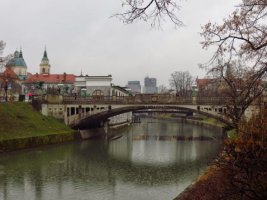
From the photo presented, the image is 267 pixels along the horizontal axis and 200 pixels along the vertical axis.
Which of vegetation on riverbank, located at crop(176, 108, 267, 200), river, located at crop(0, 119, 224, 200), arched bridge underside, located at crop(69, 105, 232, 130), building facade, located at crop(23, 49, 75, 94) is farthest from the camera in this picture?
building facade, located at crop(23, 49, 75, 94)

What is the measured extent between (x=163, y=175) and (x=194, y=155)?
10866 mm

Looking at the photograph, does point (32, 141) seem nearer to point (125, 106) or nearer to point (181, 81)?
point (125, 106)

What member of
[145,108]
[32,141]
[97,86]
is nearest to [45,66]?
[97,86]

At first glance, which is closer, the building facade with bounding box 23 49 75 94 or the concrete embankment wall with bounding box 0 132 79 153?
the concrete embankment wall with bounding box 0 132 79 153

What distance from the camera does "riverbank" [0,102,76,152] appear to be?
3653 cm

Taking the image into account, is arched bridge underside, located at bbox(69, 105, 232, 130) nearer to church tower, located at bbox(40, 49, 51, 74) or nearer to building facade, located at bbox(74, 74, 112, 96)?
building facade, located at bbox(74, 74, 112, 96)

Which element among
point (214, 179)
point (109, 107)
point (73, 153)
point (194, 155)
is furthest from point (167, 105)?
point (214, 179)

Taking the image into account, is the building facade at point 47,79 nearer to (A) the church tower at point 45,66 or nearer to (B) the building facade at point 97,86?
(A) the church tower at point 45,66

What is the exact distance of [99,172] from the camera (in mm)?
28672

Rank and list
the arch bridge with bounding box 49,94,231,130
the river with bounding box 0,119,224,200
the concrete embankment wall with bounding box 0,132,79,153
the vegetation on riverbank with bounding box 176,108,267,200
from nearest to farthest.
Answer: the vegetation on riverbank with bounding box 176,108,267,200, the river with bounding box 0,119,224,200, the concrete embankment wall with bounding box 0,132,79,153, the arch bridge with bounding box 49,94,231,130

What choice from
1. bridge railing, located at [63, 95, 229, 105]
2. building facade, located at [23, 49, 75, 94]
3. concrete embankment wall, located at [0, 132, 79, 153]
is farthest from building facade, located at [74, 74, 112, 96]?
concrete embankment wall, located at [0, 132, 79, 153]

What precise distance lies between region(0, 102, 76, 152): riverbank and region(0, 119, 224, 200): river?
3.61ft

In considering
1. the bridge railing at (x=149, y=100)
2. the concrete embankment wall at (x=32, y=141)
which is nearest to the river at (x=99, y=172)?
the concrete embankment wall at (x=32, y=141)

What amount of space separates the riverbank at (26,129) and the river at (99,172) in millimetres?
1100
